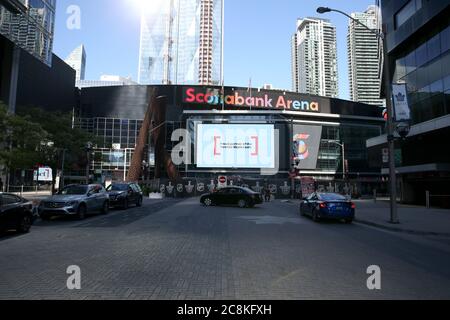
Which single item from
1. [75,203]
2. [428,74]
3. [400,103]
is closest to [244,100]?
[428,74]

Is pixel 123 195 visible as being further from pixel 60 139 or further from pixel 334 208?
pixel 334 208

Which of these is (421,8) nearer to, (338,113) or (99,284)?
(99,284)

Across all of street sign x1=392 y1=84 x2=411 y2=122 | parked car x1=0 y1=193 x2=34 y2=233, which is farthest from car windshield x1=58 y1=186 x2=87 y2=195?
street sign x1=392 y1=84 x2=411 y2=122

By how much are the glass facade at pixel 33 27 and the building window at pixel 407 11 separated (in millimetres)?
37139

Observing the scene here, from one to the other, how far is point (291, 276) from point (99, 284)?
134 inches

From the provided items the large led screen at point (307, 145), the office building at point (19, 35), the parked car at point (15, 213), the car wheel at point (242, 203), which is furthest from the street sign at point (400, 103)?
the large led screen at point (307, 145)

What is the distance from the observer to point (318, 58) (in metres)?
120

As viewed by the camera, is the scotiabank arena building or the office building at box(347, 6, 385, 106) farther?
the scotiabank arena building

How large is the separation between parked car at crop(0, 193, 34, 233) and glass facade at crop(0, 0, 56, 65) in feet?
105

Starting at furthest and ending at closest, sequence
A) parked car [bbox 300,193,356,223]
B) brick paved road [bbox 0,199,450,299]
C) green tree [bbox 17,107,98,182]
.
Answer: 1. green tree [bbox 17,107,98,182]
2. parked car [bbox 300,193,356,223]
3. brick paved road [bbox 0,199,450,299]

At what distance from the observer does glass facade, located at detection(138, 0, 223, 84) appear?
138625 mm

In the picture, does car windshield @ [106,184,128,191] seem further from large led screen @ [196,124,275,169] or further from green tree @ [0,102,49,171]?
large led screen @ [196,124,275,169]

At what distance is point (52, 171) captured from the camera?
25938mm
